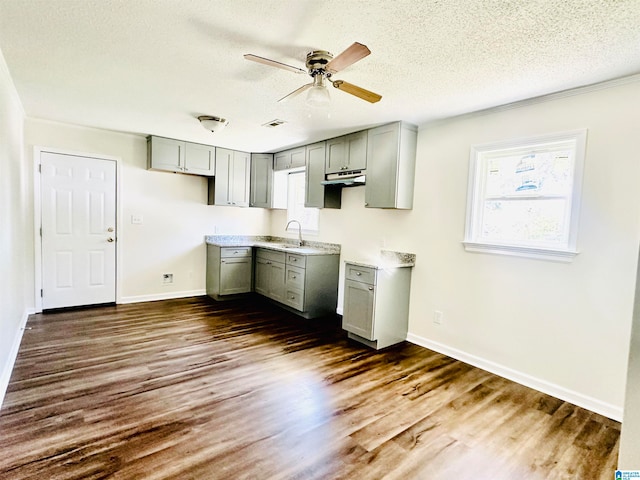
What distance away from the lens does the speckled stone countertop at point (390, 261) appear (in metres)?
3.44

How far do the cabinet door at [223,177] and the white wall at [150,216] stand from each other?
31 centimetres

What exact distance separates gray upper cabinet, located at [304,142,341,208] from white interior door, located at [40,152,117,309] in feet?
8.80

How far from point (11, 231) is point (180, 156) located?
7.53 feet

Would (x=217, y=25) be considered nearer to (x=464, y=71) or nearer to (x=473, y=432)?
(x=464, y=71)


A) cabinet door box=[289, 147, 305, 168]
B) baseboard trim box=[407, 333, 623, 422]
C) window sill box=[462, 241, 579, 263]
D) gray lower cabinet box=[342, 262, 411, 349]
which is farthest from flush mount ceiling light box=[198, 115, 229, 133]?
baseboard trim box=[407, 333, 623, 422]

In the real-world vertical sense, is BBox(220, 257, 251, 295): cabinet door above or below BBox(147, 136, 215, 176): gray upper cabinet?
below

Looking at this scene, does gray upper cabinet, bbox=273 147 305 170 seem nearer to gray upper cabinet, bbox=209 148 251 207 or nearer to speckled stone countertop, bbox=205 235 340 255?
gray upper cabinet, bbox=209 148 251 207

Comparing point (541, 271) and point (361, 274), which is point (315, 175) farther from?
point (541, 271)

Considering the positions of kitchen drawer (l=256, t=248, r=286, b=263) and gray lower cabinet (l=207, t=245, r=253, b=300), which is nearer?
kitchen drawer (l=256, t=248, r=286, b=263)

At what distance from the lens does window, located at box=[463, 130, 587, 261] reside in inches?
101

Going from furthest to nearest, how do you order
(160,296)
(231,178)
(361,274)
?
(231,178), (160,296), (361,274)

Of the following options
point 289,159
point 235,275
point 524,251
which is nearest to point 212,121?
point 289,159

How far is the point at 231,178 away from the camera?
5.32m

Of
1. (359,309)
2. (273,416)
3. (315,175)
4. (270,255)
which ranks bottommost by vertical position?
(273,416)
